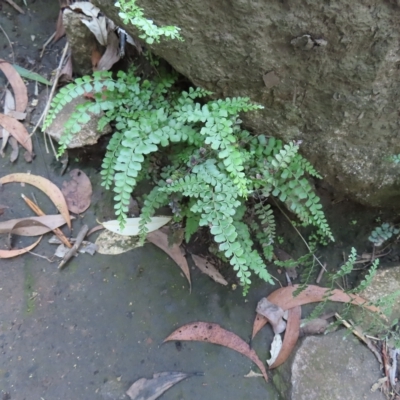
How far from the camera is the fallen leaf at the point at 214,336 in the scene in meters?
2.78

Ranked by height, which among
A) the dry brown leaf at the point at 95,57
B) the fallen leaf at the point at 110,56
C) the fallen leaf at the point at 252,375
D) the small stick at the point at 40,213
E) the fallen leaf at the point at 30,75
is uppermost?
the fallen leaf at the point at 110,56

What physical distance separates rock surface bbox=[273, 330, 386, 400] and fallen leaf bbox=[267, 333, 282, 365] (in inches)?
3.2

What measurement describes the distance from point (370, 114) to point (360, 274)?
4.15ft

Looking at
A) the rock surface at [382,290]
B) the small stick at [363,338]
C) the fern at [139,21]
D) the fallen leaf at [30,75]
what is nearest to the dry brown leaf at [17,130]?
the fallen leaf at [30,75]

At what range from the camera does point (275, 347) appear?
279 centimetres

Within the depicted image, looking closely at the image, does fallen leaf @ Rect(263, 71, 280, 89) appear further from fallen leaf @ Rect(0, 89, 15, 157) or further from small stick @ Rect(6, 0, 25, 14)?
small stick @ Rect(6, 0, 25, 14)

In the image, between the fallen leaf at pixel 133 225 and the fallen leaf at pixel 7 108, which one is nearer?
the fallen leaf at pixel 133 225

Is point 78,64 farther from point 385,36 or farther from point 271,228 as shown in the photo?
point 385,36

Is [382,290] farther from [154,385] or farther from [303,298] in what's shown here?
[154,385]

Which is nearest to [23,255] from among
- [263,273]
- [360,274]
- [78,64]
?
[78,64]

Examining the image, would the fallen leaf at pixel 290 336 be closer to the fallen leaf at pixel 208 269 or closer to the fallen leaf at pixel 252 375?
the fallen leaf at pixel 252 375

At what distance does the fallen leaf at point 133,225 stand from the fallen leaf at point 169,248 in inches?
2.1

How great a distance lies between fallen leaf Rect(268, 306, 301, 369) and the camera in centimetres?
276

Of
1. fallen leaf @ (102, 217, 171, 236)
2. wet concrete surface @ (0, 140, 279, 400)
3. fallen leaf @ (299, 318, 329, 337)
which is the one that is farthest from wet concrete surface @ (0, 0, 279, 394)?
fallen leaf @ (299, 318, 329, 337)
